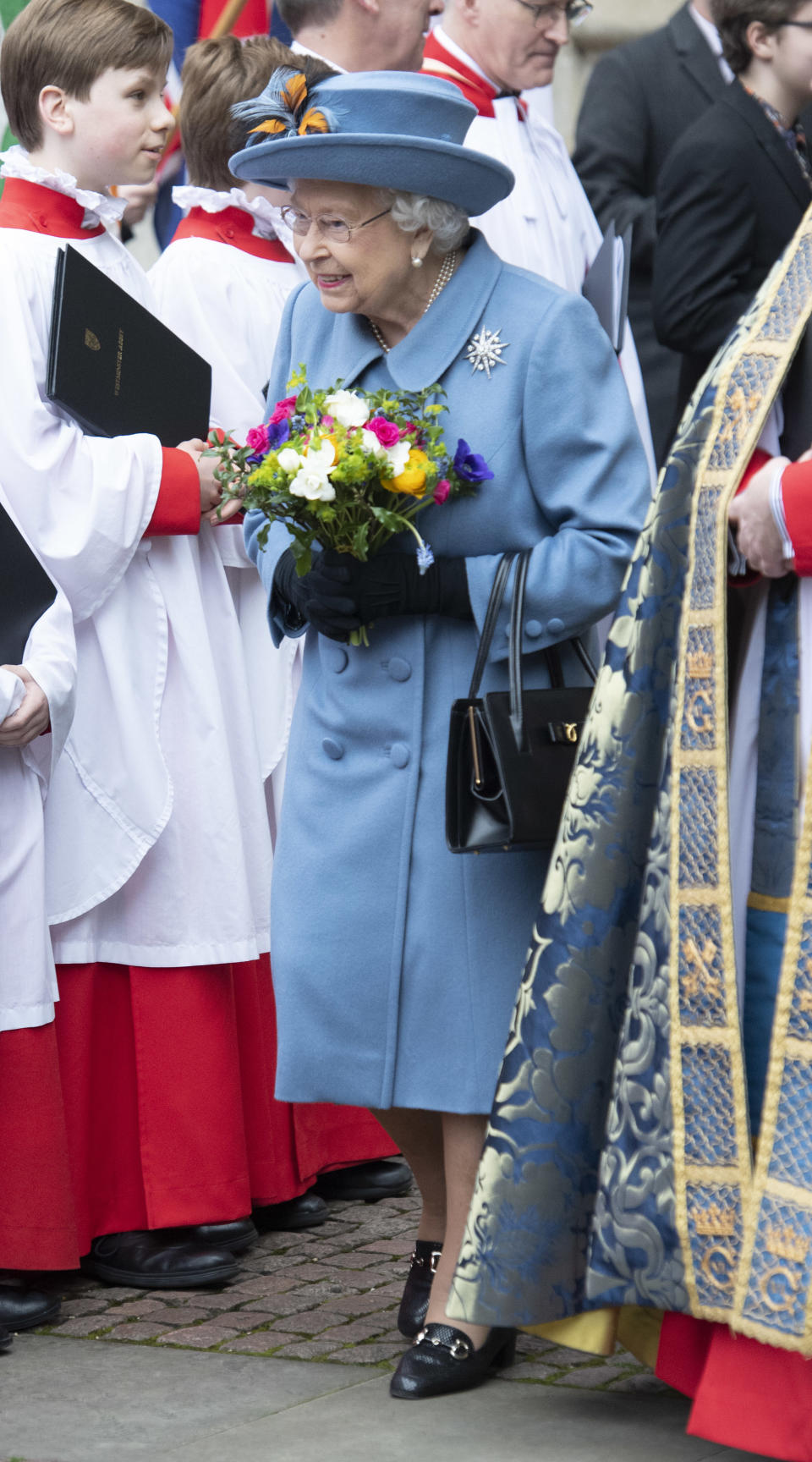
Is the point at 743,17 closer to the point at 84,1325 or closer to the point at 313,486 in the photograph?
the point at 313,486

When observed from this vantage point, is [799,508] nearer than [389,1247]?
Yes

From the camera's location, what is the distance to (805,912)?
2.70 m

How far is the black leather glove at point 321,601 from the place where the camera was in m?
3.21

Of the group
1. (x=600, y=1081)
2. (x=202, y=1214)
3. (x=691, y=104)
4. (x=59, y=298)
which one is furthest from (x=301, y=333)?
(x=691, y=104)

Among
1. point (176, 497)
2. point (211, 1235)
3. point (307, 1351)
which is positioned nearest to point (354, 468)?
point (176, 497)

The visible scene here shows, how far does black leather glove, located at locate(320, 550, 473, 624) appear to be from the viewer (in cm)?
321

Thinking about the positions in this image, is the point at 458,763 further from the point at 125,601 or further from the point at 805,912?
the point at 125,601

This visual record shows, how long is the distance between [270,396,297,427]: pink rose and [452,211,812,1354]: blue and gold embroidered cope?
2.00 feet

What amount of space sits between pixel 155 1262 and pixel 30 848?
2.80 feet

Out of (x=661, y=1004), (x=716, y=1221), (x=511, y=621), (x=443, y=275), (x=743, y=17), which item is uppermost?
(x=743, y=17)

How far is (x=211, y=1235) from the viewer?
402 centimetres

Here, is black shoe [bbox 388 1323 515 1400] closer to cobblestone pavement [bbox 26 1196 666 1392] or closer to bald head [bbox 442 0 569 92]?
cobblestone pavement [bbox 26 1196 666 1392]

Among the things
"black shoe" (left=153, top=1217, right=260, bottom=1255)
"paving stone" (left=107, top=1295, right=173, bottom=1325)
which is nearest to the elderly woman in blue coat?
"paving stone" (left=107, top=1295, right=173, bottom=1325)

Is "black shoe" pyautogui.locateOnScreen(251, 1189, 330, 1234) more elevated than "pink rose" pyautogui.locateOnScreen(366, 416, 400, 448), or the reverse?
"pink rose" pyautogui.locateOnScreen(366, 416, 400, 448)
